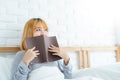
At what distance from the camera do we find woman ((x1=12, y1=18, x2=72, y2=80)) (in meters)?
1.15

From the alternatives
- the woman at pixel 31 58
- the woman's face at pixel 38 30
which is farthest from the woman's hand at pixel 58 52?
the woman's face at pixel 38 30

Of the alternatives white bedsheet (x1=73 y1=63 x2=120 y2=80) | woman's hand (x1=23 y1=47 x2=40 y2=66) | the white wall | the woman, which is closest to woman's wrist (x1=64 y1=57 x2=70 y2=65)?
the woman

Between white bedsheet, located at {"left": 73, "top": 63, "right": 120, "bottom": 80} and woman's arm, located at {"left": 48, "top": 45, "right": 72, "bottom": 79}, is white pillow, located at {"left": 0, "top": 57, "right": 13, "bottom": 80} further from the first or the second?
white bedsheet, located at {"left": 73, "top": 63, "right": 120, "bottom": 80}

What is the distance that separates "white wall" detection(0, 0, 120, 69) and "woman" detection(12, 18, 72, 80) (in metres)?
0.16

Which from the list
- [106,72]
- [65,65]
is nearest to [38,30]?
[65,65]

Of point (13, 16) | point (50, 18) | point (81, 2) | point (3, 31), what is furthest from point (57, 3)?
point (3, 31)

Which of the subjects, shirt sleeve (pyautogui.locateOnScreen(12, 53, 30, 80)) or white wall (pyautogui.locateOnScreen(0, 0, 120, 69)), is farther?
white wall (pyautogui.locateOnScreen(0, 0, 120, 69))

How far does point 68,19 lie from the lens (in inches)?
68.3

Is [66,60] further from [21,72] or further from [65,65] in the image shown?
[21,72]

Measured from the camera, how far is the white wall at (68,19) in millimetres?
1421

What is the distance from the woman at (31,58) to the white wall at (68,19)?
157 millimetres

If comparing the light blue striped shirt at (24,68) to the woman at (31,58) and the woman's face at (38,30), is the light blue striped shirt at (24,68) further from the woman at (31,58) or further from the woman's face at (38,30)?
the woman's face at (38,30)

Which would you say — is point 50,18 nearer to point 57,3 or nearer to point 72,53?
point 57,3

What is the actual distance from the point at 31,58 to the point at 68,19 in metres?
0.67
